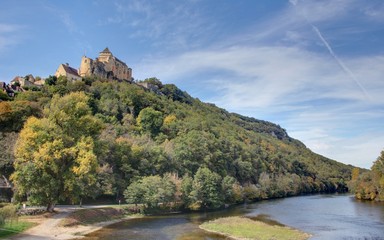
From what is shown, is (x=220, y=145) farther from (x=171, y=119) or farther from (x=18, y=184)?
(x=18, y=184)

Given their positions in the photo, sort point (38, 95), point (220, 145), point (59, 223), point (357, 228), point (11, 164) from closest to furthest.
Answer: point (59, 223) → point (357, 228) → point (11, 164) → point (38, 95) → point (220, 145)

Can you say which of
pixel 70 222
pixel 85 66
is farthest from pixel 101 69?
pixel 70 222

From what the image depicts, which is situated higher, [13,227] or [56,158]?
[56,158]

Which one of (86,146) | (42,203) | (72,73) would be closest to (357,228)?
(86,146)

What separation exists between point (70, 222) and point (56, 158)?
9.47 metres

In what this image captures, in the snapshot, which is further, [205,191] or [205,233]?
[205,191]

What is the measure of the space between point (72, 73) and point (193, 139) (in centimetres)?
6284

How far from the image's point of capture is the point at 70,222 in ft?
161

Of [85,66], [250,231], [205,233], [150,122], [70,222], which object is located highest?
[85,66]

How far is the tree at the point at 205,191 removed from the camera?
77312mm

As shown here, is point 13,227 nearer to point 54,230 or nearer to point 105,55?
point 54,230

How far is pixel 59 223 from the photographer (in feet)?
155

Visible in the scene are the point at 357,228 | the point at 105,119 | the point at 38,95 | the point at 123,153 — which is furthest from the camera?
the point at 105,119

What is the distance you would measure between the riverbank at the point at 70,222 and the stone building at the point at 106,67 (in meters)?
95.1
